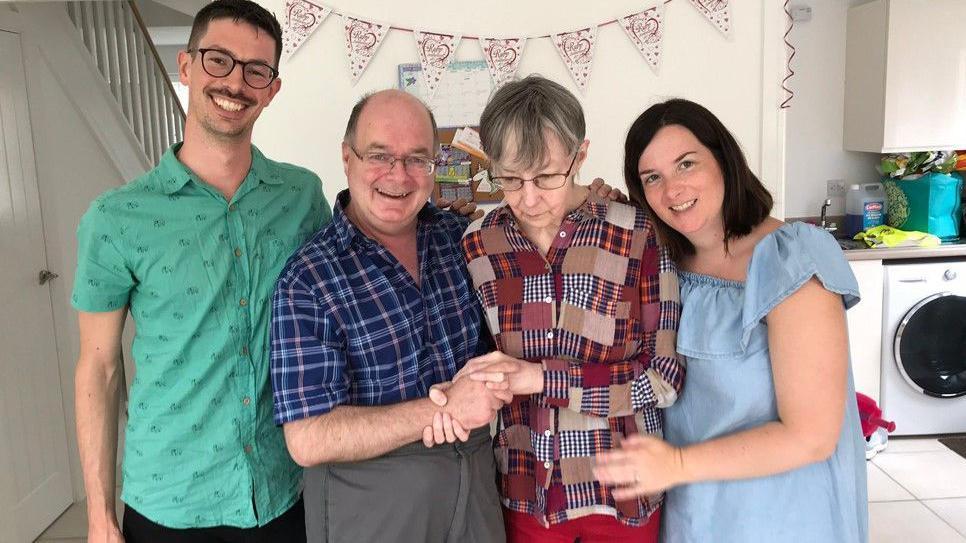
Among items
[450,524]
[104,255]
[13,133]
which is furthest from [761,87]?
[13,133]

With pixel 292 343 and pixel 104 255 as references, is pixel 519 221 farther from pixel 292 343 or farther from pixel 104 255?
pixel 104 255

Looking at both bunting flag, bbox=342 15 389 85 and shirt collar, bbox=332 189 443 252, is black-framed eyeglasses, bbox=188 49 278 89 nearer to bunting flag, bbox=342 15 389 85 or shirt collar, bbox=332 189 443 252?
shirt collar, bbox=332 189 443 252

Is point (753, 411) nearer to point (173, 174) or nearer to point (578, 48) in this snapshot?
point (173, 174)

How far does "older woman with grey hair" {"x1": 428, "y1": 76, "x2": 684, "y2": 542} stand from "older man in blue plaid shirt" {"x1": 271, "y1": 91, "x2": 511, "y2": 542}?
0.09 meters

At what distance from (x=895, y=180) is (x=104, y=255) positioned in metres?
4.63

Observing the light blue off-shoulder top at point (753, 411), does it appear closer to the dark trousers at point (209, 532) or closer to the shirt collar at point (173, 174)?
the dark trousers at point (209, 532)

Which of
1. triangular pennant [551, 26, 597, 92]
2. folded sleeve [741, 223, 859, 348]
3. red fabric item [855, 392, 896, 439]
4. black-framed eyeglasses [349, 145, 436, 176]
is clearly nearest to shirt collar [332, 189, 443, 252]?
black-framed eyeglasses [349, 145, 436, 176]

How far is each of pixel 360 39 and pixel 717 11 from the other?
1484mm

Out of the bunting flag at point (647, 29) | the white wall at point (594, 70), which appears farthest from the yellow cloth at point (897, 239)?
the bunting flag at point (647, 29)

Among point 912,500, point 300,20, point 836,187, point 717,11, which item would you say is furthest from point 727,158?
point 836,187

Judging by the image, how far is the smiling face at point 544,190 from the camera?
54.9 inches

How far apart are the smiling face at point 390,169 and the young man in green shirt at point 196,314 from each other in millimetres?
233

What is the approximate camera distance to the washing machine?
13.2 ft

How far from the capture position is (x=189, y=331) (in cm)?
151
